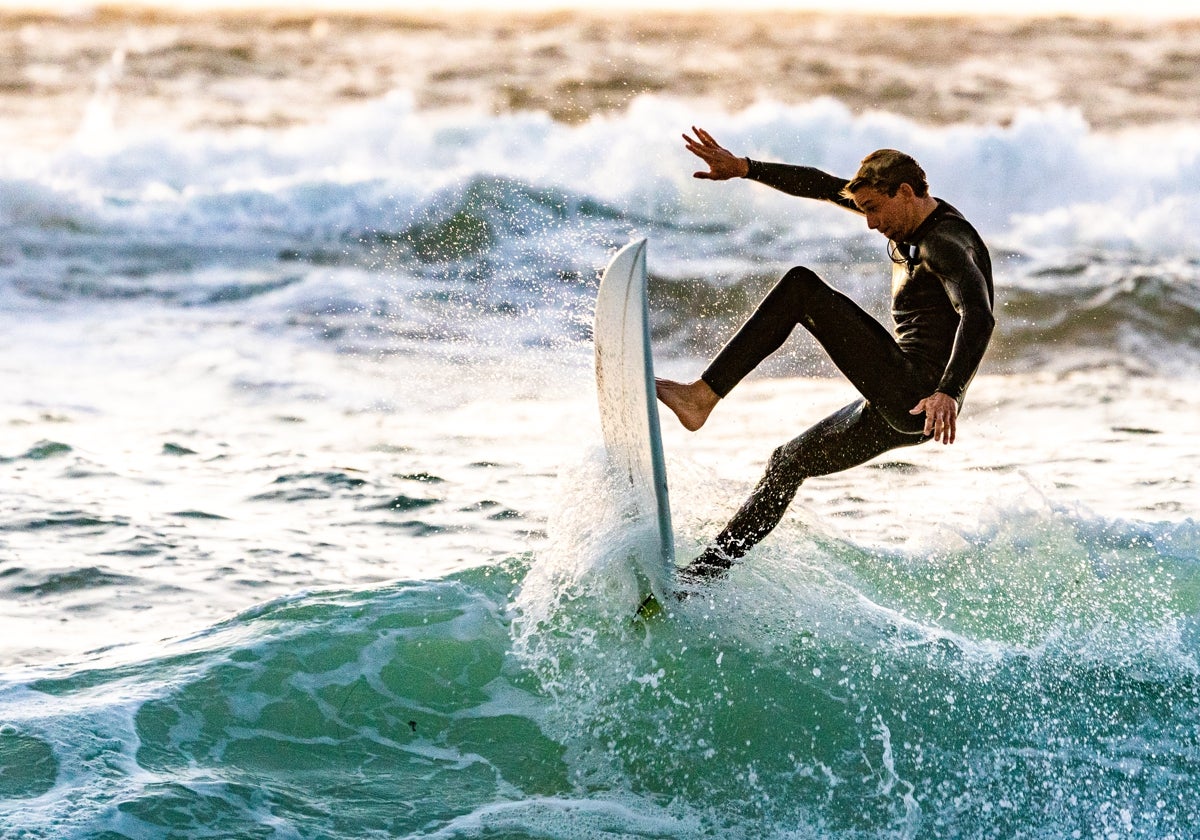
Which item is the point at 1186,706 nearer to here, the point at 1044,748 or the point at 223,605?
the point at 1044,748

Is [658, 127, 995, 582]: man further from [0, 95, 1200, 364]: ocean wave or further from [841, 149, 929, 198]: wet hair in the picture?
[0, 95, 1200, 364]: ocean wave

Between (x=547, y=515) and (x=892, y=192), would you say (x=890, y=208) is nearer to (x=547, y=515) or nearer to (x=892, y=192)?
(x=892, y=192)

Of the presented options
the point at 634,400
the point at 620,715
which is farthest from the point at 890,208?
the point at 620,715

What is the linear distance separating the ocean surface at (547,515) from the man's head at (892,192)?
5.02 ft

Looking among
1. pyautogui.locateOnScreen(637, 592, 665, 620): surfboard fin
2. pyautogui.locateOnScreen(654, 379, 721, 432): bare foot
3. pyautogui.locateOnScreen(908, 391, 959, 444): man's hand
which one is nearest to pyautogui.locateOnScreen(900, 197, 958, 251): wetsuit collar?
pyautogui.locateOnScreen(908, 391, 959, 444): man's hand

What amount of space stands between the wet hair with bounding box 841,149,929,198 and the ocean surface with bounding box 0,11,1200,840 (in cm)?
159

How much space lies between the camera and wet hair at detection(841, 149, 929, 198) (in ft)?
16.6

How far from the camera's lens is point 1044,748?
516 cm

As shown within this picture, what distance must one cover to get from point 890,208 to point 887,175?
130 mm

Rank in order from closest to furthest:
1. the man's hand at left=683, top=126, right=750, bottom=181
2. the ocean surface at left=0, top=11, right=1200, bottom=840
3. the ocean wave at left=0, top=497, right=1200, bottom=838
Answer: the ocean wave at left=0, top=497, right=1200, bottom=838
the ocean surface at left=0, top=11, right=1200, bottom=840
the man's hand at left=683, top=126, right=750, bottom=181

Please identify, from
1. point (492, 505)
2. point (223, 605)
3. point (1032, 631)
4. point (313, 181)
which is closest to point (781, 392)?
point (492, 505)

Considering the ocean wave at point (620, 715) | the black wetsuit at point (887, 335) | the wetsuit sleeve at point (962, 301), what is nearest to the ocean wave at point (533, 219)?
the ocean wave at point (620, 715)

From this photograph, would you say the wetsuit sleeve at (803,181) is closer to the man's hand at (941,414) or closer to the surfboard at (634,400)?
the surfboard at (634,400)

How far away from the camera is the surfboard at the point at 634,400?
5.01 metres
